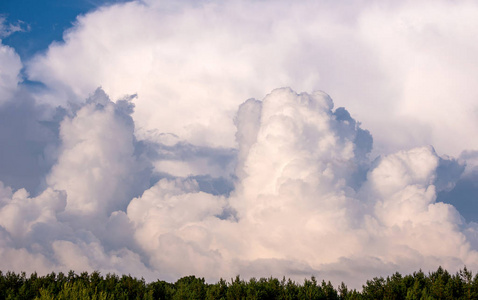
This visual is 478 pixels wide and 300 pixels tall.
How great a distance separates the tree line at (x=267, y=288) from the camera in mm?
31562

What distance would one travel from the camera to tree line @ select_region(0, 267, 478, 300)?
31.6 meters

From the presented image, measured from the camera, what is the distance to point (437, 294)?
31297 millimetres

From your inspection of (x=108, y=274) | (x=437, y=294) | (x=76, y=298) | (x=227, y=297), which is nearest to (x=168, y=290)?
(x=108, y=274)

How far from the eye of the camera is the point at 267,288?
3350cm

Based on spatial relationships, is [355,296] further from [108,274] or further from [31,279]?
[31,279]

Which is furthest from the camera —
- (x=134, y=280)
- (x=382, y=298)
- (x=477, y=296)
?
(x=134, y=280)

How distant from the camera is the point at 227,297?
31844 mm

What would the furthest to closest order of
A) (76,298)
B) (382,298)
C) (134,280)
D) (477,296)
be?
1. (134,280)
2. (382,298)
3. (477,296)
4. (76,298)

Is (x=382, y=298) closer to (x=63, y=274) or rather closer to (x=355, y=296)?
(x=355, y=296)

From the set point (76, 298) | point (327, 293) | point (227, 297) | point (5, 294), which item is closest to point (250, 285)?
point (227, 297)

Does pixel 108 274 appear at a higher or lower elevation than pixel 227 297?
higher

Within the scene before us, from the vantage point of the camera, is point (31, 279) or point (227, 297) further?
point (31, 279)

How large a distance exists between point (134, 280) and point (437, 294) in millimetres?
23361

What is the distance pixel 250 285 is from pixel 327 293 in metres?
6.19
